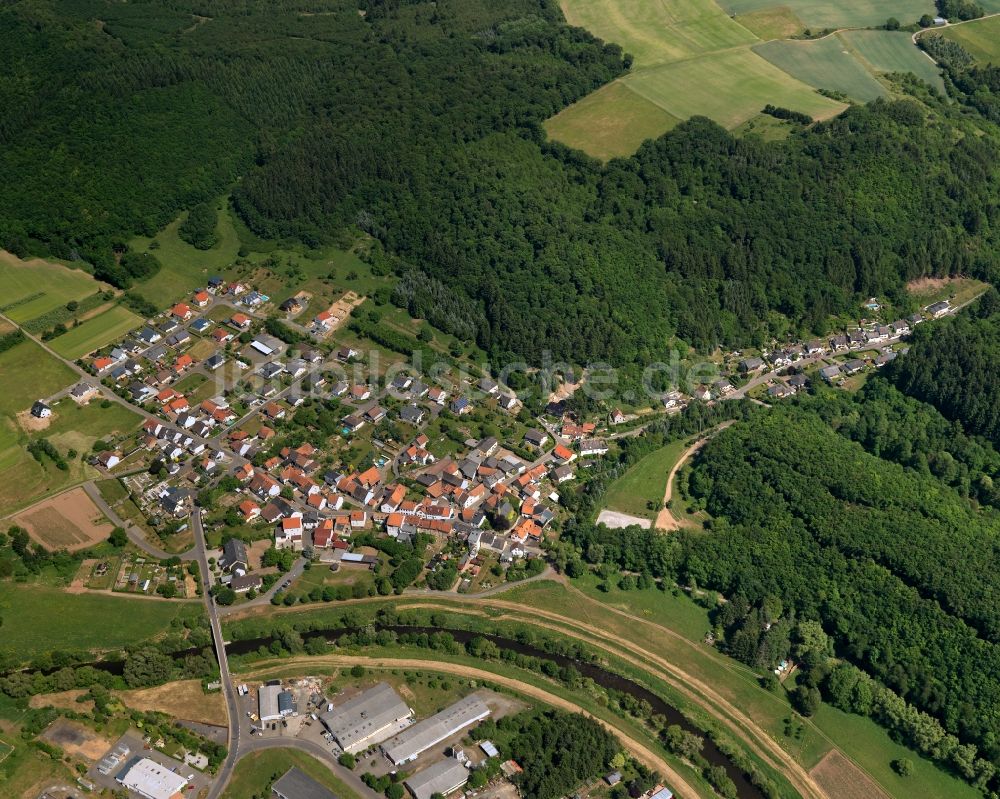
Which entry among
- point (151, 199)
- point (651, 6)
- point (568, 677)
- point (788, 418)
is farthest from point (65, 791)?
point (651, 6)

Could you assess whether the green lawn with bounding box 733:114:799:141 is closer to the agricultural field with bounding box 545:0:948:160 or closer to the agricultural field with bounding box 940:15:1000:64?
the agricultural field with bounding box 545:0:948:160

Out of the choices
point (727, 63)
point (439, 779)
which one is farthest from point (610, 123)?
point (439, 779)

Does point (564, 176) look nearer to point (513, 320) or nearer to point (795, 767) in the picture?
point (513, 320)

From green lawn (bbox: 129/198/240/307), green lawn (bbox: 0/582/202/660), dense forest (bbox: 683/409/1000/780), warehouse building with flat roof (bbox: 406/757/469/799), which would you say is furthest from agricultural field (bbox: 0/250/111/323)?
dense forest (bbox: 683/409/1000/780)

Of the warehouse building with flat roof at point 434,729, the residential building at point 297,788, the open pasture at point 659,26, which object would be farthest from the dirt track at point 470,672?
the open pasture at point 659,26

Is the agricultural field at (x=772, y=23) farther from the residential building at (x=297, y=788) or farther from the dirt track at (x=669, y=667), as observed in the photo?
the residential building at (x=297, y=788)
